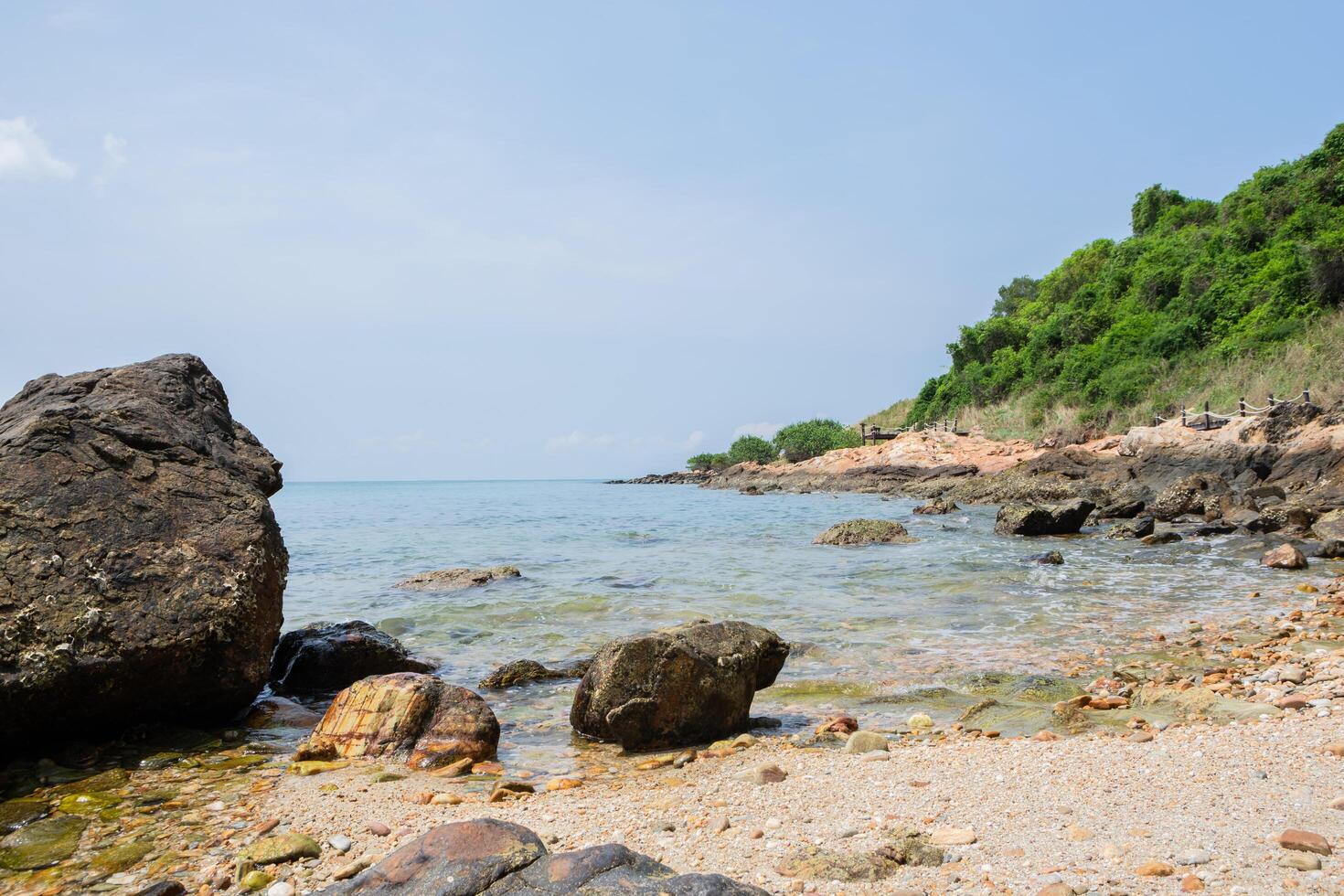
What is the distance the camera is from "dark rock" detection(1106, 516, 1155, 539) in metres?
18.0

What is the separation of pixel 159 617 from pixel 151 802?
1505 millimetres

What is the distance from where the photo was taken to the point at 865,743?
5.17m

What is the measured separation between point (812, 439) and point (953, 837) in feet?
223

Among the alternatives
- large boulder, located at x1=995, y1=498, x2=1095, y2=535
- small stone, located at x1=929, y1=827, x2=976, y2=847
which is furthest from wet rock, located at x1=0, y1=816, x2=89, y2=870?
large boulder, located at x1=995, y1=498, x2=1095, y2=535

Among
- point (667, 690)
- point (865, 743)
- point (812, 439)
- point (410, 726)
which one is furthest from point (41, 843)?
point (812, 439)

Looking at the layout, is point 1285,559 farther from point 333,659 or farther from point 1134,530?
point 333,659

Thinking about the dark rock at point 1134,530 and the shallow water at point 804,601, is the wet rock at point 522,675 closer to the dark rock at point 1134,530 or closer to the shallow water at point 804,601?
the shallow water at point 804,601

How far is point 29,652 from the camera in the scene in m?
5.02

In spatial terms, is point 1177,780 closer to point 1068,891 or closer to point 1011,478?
point 1068,891

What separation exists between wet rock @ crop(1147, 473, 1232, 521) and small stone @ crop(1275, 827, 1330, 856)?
68.3 ft

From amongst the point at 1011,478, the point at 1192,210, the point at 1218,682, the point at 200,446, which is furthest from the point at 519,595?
the point at 1192,210

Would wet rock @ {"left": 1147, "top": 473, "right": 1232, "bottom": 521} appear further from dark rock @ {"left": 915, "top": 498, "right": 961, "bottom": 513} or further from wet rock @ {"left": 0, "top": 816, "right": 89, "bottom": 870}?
wet rock @ {"left": 0, "top": 816, "right": 89, "bottom": 870}

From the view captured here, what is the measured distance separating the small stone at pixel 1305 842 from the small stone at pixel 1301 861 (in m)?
0.04

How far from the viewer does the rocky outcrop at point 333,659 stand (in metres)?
7.54
